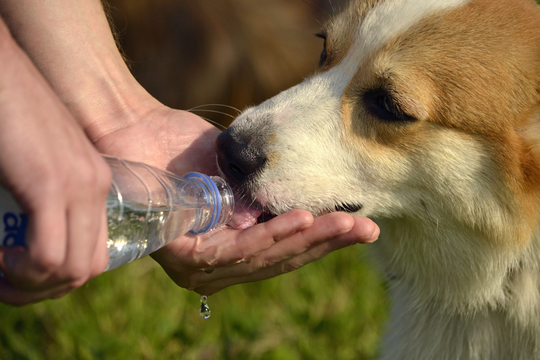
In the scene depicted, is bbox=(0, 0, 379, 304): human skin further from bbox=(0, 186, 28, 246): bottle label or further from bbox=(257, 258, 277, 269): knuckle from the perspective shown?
bbox=(0, 186, 28, 246): bottle label

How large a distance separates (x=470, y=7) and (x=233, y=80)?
2.13 m

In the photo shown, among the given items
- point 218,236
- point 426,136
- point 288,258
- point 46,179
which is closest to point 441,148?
point 426,136

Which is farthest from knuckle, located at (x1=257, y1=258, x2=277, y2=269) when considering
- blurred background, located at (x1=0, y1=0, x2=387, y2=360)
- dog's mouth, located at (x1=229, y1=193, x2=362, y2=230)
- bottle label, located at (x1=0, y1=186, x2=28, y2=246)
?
blurred background, located at (x1=0, y1=0, x2=387, y2=360)

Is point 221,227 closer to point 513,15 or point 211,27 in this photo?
point 513,15

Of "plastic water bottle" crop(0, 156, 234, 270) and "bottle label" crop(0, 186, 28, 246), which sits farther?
"plastic water bottle" crop(0, 156, 234, 270)

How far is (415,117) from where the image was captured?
1.97 m

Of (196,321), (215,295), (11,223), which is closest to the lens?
(11,223)

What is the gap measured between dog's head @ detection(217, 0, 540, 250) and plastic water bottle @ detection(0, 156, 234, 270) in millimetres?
170

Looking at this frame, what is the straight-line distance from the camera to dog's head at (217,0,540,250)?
196 centimetres

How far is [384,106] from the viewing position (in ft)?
6.70

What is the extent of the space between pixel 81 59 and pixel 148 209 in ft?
2.72

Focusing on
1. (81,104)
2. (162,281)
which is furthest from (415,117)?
(162,281)

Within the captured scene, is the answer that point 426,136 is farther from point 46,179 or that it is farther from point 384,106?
point 46,179

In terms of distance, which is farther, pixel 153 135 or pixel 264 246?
pixel 153 135
